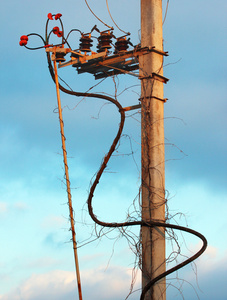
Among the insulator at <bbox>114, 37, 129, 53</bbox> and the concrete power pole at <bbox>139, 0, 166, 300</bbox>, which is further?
the insulator at <bbox>114, 37, 129, 53</bbox>

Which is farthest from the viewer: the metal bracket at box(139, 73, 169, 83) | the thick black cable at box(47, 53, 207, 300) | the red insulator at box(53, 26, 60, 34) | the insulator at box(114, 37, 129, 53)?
the red insulator at box(53, 26, 60, 34)

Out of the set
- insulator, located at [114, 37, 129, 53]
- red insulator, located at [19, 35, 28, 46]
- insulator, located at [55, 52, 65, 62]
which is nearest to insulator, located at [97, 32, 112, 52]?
insulator, located at [114, 37, 129, 53]

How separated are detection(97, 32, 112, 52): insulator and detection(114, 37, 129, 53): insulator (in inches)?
5.0

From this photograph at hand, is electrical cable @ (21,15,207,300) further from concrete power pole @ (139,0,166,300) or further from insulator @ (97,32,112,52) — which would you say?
insulator @ (97,32,112,52)

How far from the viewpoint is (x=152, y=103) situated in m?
8.20

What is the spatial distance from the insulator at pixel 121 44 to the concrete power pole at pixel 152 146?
1.02ft

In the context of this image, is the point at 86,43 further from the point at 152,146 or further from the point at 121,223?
the point at 121,223

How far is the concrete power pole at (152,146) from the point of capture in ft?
25.8

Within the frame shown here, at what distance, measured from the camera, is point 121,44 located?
8656 millimetres

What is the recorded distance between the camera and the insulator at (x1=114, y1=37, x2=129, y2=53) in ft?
28.3

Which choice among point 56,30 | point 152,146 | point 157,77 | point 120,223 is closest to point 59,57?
point 56,30

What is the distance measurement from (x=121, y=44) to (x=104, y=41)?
30cm

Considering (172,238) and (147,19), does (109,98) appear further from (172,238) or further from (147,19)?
(172,238)

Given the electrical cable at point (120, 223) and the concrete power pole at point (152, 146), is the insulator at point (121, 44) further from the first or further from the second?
the electrical cable at point (120, 223)
